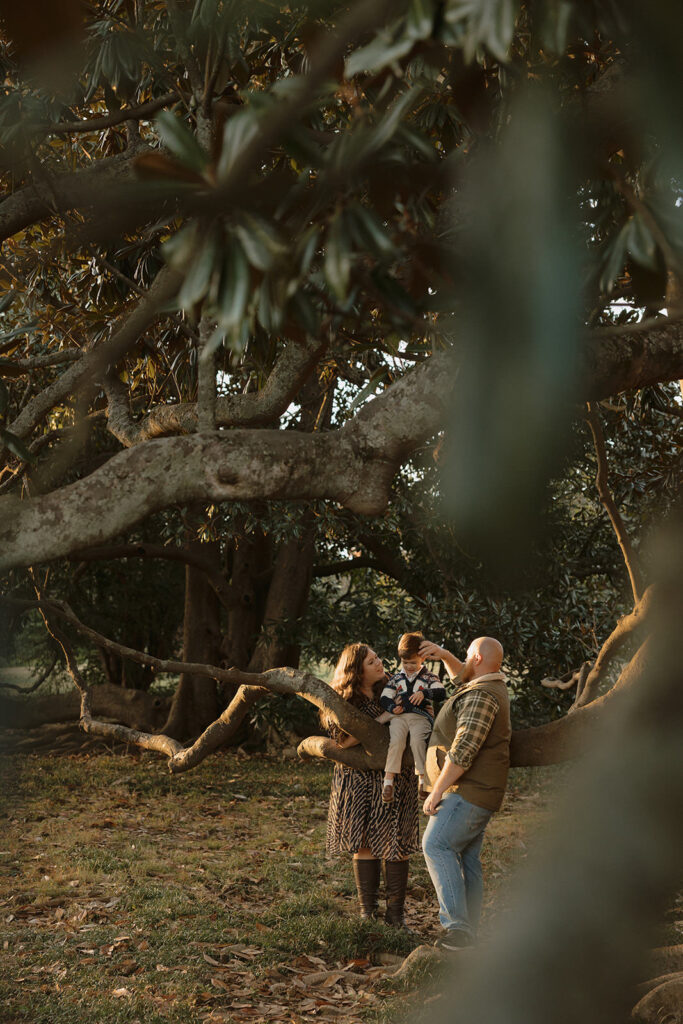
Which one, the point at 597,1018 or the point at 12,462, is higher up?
the point at 12,462

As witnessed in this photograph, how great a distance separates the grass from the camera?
4.75 metres

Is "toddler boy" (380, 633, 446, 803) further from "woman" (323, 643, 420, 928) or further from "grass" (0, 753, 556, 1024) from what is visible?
"grass" (0, 753, 556, 1024)

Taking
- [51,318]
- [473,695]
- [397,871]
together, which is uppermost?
[51,318]

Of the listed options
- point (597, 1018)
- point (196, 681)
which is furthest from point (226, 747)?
point (597, 1018)

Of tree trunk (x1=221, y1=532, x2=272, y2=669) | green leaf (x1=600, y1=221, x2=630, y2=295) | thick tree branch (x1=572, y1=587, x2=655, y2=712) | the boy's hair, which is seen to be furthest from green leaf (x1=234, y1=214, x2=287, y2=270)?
tree trunk (x1=221, y1=532, x2=272, y2=669)

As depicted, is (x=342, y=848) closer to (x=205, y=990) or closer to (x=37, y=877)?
(x=205, y=990)

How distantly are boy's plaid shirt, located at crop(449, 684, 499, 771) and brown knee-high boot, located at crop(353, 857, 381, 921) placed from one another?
5.52 feet

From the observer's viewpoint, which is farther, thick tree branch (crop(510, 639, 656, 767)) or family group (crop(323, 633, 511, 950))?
family group (crop(323, 633, 511, 950))

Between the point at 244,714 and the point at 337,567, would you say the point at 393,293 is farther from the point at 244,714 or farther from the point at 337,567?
the point at 337,567

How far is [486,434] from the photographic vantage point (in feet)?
8.09

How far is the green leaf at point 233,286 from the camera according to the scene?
5.27 feet

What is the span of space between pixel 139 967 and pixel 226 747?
26.6 ft

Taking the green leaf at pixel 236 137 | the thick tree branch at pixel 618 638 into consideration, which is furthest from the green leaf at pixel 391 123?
the thick tree branch at pixel 618 638

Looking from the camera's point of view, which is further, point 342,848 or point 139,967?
point 342,848
